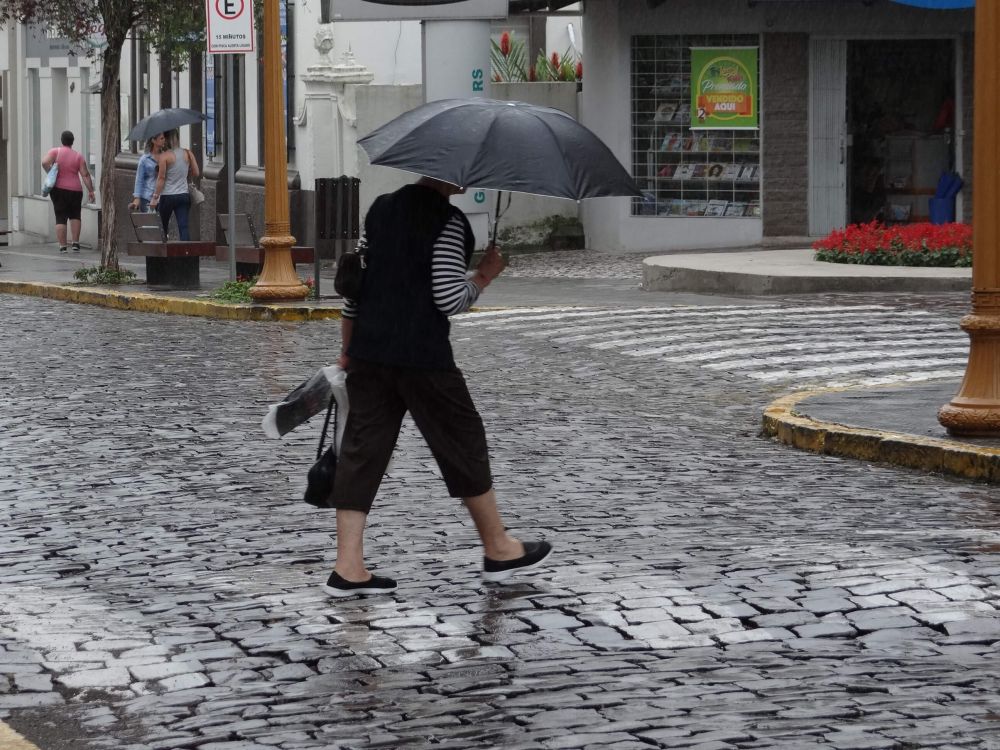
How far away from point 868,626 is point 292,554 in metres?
2.34

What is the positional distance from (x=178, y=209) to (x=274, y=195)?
6.42 metres

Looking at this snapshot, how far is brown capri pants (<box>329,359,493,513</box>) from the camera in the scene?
22.7 ft

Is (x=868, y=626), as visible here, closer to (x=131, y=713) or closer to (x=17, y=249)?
(x=131, y=713)

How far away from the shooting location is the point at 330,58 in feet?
90.4

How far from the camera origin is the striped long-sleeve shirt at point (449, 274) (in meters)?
6.84

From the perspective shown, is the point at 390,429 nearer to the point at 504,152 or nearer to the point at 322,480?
the point at 322,480

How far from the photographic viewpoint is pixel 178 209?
83.9 feet

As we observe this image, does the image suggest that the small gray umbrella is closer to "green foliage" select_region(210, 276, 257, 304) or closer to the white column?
"green foliage" select_region(210, 276, 257, 304)

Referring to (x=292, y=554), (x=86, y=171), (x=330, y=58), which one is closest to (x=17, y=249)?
(x=86, y=171)

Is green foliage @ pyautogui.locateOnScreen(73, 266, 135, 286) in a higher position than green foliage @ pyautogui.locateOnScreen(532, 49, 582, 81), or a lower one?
lower

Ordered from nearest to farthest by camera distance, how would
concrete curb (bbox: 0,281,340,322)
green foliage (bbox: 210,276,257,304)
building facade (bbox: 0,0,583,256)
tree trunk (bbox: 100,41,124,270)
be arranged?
concrete curb (bbox: 0,281,340,322)
green foliage (bbox: 210,276,257,304)
tree trunk (bbox: 100,41,124,270)
building facade (bbox: 0,0,583,256)

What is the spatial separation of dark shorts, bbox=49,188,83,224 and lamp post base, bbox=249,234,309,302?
1316cm

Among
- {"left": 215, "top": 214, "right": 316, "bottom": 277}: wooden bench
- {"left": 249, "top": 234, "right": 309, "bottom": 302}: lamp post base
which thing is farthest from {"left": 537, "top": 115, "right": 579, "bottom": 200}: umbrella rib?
{"left": 215, "top": 214, "right": 316, "bottom": 277}: wooden bench

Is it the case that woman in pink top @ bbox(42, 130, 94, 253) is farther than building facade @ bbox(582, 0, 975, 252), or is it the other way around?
woman in pink top @ bbox(42, 130, 94, 253)
